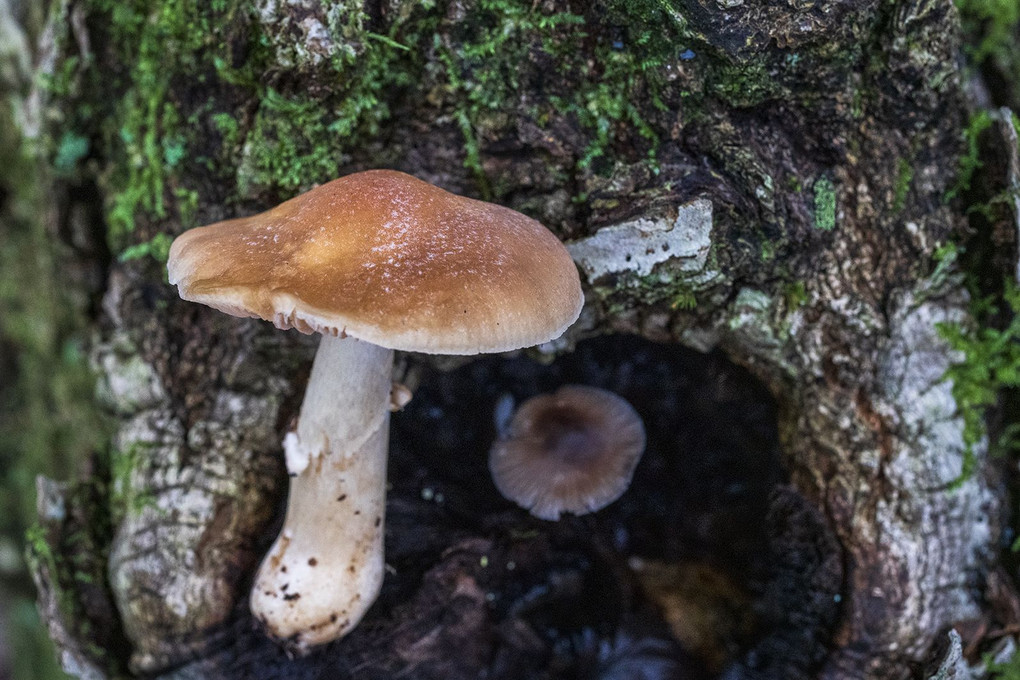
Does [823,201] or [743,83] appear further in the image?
Result: [823,201]

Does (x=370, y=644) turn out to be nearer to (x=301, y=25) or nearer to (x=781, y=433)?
(x=781, y=433)

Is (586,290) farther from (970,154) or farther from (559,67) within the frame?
(970,154)

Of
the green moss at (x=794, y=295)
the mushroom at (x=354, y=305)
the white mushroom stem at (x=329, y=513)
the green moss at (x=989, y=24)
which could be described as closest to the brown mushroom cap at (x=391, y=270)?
the mushroom at (x=354, y=305)

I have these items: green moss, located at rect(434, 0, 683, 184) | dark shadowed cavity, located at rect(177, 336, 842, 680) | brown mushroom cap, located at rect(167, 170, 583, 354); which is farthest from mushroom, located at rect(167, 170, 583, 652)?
green moss, located at rect(434, 0, 683, 184)

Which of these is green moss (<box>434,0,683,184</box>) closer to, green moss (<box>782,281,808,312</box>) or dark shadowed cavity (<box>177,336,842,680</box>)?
green moss (<box>782,281,808,312</box>)

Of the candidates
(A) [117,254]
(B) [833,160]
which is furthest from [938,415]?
(A) [117,254]

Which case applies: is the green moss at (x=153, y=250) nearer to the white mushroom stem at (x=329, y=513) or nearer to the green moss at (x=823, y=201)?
the white mushroom stem at (x=329, y=513)

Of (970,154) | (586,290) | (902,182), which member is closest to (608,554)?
(586,290)
